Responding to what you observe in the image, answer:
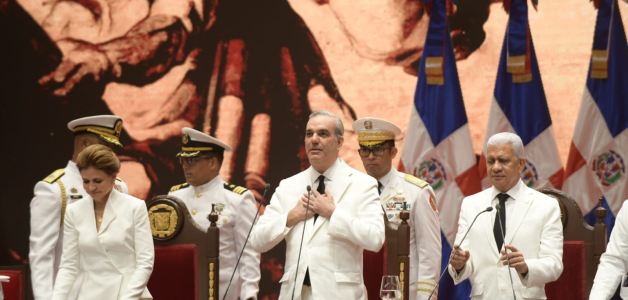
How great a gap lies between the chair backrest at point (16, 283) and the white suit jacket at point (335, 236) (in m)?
1.51

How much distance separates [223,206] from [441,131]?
1805mm

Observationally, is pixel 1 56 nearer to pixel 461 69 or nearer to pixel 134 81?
pixel 134 81

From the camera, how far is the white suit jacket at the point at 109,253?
2.91m

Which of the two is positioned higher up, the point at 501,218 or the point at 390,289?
the point at 501,218

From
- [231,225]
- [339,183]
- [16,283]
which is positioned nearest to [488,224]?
[339,183]

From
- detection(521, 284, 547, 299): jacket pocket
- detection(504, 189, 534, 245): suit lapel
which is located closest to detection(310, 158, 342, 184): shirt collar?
detection(504, 189, 534, 245): suit lapel

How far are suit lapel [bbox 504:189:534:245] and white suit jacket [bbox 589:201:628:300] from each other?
1.25 ft

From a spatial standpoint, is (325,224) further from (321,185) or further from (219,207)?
(219,207)

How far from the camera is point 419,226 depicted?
12.9ft

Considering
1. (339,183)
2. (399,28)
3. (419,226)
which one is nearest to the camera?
(339,183)

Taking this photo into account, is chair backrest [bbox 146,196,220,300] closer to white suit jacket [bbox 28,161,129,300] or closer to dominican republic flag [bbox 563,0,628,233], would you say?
white suit jacket [bbox 28,161,129,300]

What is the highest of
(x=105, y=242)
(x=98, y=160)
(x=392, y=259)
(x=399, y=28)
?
(x=399, y=28)

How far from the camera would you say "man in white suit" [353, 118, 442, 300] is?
3.82 meters

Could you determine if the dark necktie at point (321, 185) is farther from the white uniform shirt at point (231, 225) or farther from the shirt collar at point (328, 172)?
the white uniform shirt at point (231, 225)
